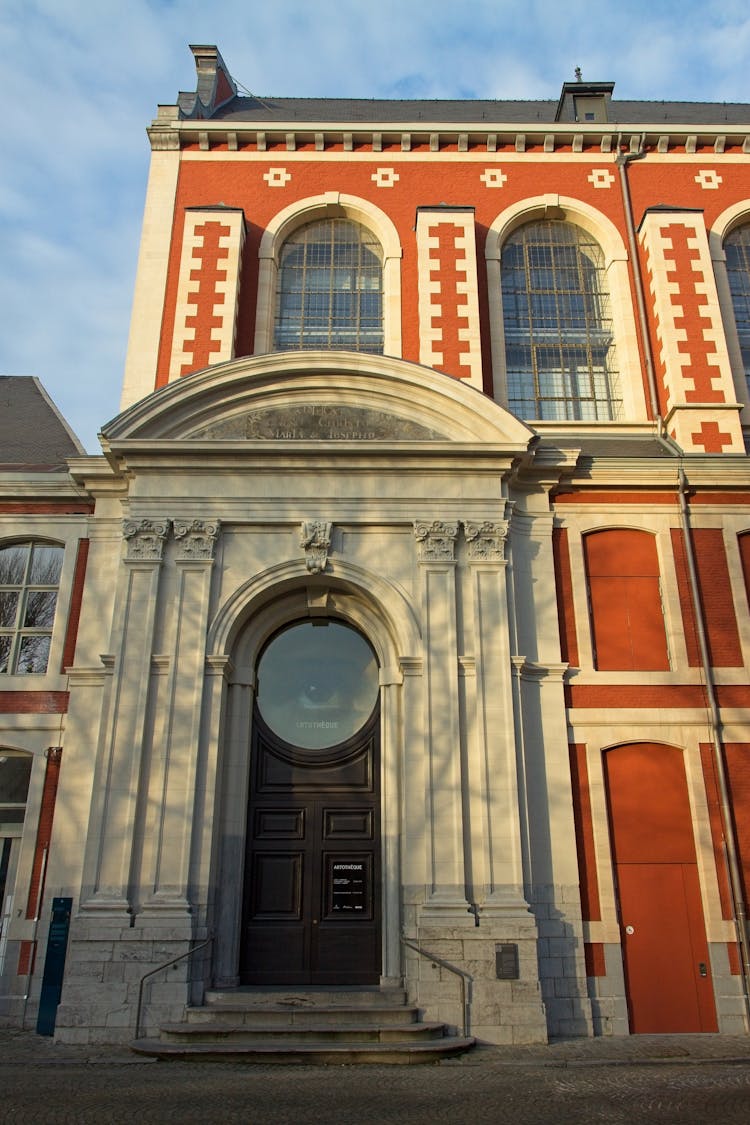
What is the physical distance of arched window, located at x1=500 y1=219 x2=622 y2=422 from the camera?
1727cm

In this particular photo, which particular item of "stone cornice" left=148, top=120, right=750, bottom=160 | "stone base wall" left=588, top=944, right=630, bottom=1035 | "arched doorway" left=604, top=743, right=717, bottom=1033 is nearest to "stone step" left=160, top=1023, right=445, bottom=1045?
"stone base wall" left=588, top=944, right=630, bottom=1035

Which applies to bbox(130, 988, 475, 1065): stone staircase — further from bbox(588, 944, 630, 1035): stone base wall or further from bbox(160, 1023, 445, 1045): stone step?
bbox(588, 944, 630, 1035): stone base wall

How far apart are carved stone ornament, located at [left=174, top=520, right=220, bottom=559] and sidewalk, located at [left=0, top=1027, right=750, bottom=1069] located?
6.31m

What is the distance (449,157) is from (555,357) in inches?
194

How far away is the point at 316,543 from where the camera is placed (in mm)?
13406

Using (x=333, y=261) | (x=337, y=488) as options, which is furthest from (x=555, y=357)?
(x=337, y=488)

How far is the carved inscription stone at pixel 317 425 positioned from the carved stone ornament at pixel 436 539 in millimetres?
1424

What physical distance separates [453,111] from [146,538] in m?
14.4

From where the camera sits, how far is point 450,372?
1639cm

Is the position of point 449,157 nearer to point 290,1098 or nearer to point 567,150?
point 567,150

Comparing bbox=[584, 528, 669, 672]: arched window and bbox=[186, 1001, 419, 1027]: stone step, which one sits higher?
bbox=[584, 528, 669, 672]: arched window

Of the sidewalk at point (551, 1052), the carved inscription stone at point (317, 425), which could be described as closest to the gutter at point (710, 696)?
the sidewalk at point (551, 1052)

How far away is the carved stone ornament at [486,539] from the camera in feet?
44.0

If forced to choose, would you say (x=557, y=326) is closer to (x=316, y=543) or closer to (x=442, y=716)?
(x=316, y=543)
